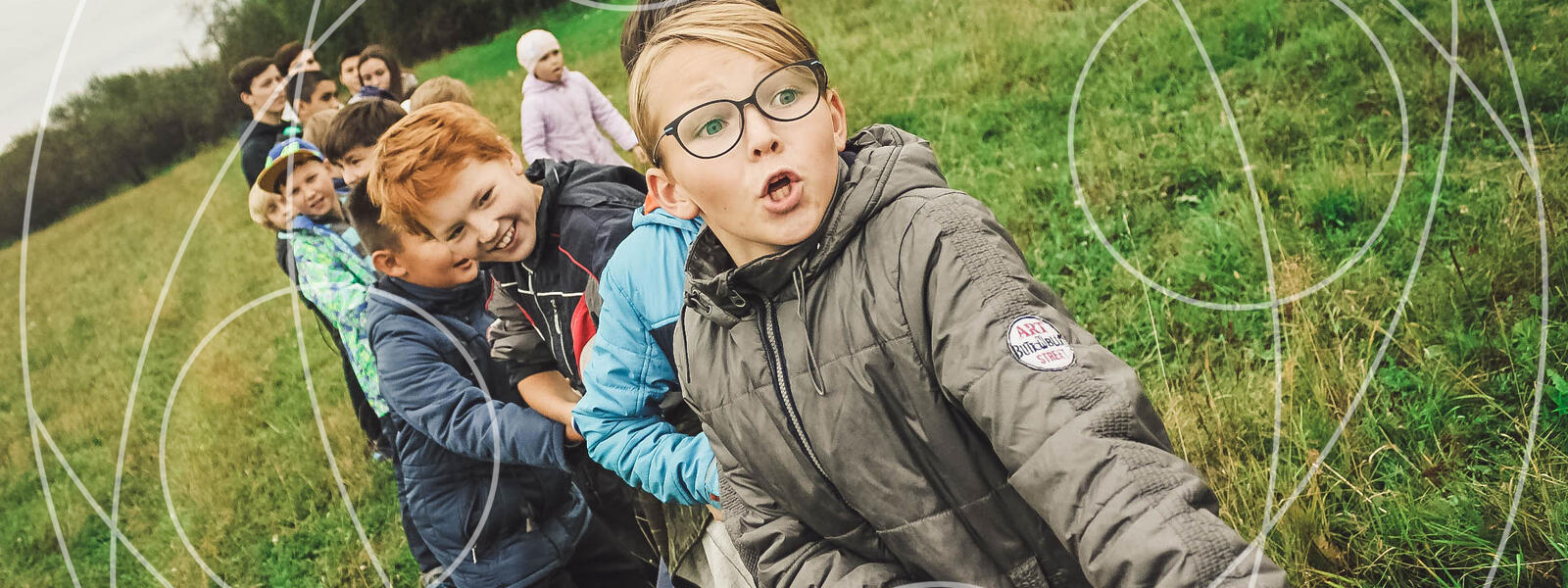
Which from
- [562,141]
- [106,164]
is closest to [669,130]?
[562,141]

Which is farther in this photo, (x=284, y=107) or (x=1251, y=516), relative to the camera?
(x=284, y=107)

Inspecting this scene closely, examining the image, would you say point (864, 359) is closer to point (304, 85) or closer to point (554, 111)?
point (554, 111)

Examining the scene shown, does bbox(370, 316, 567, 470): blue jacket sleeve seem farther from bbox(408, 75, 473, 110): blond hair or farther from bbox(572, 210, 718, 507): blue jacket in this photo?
bbox(408, 75, 473, 110): blond hair

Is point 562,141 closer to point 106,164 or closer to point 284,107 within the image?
point 284,107

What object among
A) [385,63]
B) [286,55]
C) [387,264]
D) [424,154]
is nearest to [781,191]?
[424,154]

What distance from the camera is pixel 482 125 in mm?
3707

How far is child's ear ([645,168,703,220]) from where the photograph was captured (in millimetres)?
2168

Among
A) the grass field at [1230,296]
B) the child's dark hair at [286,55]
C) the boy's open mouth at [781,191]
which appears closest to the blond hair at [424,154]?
the boy's open mouth at [781,191]

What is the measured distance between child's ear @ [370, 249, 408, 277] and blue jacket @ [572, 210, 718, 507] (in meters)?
1.79

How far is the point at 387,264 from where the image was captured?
164 inches

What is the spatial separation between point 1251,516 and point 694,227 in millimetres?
2065

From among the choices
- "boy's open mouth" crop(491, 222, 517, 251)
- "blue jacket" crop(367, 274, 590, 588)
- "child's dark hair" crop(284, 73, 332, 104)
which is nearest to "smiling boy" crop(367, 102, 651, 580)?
"boy's open mouth" crop(491, 222, 517, 251)

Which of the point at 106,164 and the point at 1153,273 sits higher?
the point at 106,164

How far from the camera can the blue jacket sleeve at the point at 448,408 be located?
3664 mm
